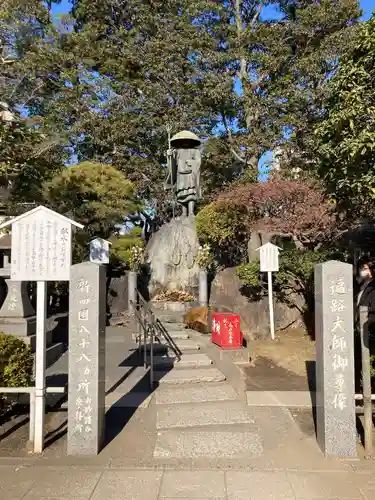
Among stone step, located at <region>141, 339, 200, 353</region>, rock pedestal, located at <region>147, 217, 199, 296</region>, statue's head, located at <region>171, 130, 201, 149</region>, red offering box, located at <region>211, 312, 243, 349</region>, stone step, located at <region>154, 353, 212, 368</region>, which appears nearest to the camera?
stone step, located at <region>154, 353, 212, 368</region>

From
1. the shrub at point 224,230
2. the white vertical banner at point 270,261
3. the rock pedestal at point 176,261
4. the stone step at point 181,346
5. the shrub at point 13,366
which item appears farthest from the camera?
the rock pedestal at point 176,261

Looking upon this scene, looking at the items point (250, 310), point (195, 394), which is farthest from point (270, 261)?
point (195, 394)

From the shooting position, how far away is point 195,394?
569 centimetres

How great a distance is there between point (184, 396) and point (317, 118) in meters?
16.1

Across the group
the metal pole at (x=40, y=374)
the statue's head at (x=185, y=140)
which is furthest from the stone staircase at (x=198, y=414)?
the statue's head at (x=185, y=140)

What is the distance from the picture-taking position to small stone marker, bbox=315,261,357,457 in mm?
3909

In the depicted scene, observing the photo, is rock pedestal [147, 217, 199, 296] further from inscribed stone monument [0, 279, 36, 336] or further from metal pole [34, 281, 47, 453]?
metal pole [34, 281, 47, 453]

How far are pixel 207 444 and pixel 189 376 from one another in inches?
84.5

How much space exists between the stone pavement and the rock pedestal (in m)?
9.31

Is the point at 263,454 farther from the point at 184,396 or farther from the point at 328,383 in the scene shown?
the point at 184,396

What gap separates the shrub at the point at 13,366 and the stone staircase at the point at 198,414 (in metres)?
1.83

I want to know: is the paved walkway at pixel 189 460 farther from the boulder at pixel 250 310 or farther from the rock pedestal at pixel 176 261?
the rock pedestal at pixel 176 261

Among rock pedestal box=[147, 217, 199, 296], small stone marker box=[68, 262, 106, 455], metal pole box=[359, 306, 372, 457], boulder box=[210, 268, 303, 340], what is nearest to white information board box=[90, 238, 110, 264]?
rock pedestal box=[147, 217, 199, 296]

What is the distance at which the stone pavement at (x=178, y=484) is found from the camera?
3.23 metres
